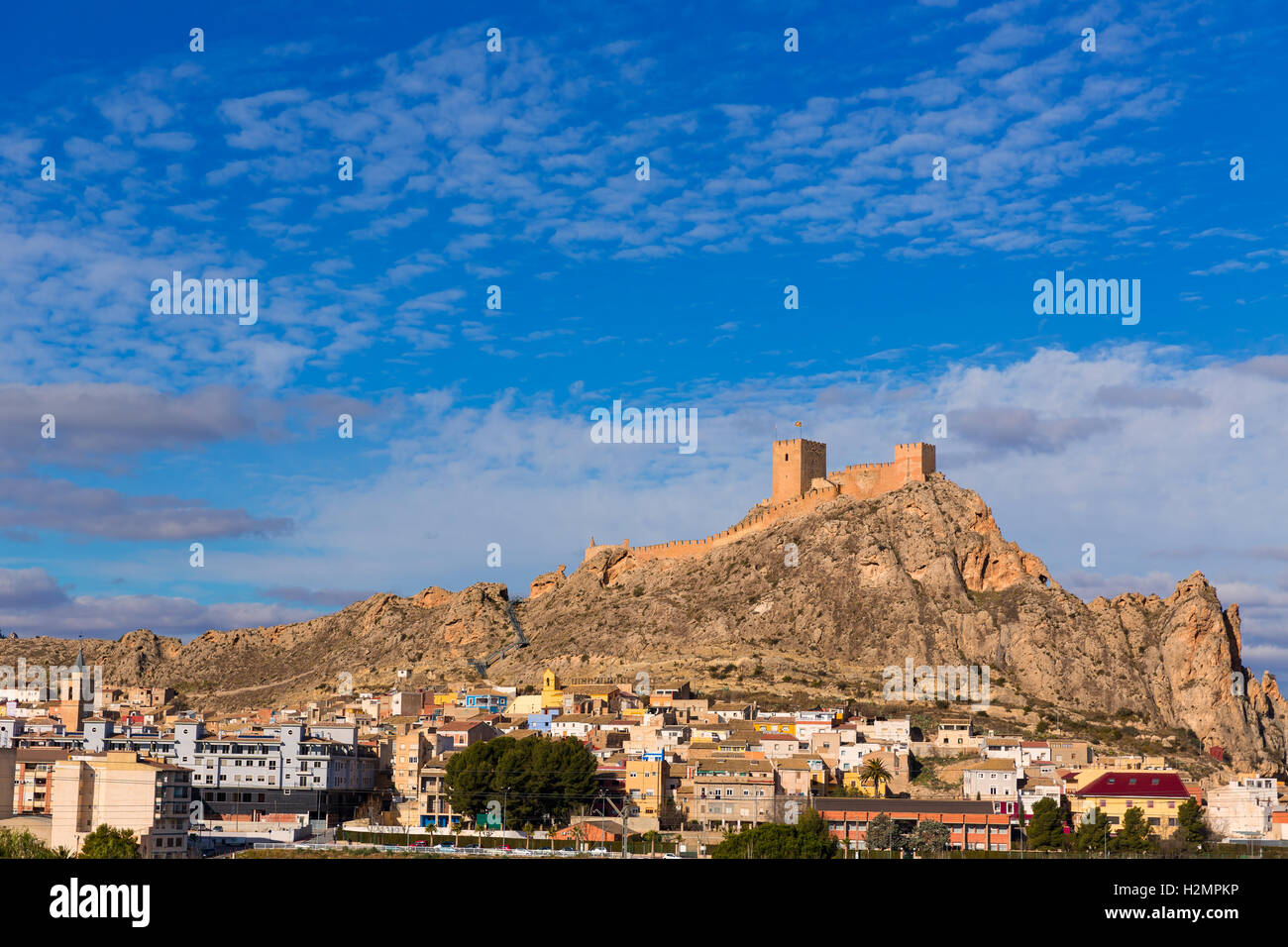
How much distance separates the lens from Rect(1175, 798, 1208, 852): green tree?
91.3m

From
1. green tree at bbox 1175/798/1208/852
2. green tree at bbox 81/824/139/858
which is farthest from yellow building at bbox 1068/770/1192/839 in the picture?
green tree at bbox 81/824/139/858

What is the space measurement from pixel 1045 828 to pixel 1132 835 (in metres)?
4.92

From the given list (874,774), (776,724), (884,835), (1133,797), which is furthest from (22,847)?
(1133,797)

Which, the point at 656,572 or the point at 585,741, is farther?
the point at 656,572

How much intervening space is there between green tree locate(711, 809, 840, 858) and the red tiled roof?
23.1 metres

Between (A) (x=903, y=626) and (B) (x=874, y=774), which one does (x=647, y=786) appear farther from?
(A) (x=903, y=626)

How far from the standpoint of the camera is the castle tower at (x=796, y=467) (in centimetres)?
17225

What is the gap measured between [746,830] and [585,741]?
28.0 m

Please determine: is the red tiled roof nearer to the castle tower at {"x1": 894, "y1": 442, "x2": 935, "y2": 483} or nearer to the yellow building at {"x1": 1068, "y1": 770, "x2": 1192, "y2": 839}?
the yellow building at {"x1": 1068, "y1": 770, "x2": 1192, "y2": 839}

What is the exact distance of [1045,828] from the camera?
295ft

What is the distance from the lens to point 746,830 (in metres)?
83.9

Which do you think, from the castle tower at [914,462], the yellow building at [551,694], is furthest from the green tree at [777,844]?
the castle tower at [914,462]
